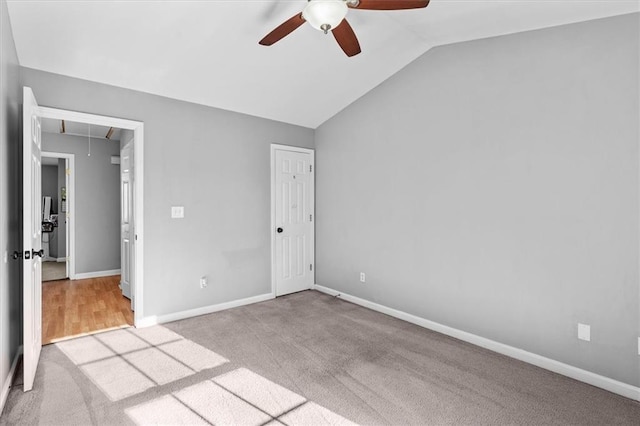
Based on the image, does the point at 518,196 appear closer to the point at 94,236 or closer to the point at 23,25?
the point at 23,25

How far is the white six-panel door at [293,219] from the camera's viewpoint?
15.1 feet

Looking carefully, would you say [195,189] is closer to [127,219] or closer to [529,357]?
[127,219]

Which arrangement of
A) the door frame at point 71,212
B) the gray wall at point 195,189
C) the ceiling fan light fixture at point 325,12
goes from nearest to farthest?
the ceiling fan light fixture at point 325,12, the gray wall at point 195,189, the door frame at point 71,212

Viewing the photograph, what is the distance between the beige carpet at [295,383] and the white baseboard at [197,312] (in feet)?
0.43

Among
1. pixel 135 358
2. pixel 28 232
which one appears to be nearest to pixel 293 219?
pixel 135 358

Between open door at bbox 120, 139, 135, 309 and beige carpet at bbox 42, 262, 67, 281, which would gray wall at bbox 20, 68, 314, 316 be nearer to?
open door at bbox 120, 139, 135, 309

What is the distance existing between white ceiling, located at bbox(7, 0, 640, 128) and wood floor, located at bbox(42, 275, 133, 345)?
2.53 meters

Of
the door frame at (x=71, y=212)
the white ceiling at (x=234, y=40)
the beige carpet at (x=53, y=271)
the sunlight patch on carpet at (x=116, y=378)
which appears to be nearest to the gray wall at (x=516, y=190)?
the white ceiling at (x=234, y=40)

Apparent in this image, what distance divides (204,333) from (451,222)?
272cm

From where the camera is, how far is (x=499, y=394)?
2.33 m

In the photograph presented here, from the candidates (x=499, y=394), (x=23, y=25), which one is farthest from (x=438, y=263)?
(x=23, y=25)

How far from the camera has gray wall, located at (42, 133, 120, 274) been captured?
5.76 m

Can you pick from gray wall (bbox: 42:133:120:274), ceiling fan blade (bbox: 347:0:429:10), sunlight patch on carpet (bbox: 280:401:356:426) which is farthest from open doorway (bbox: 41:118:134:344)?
ceiling fan blade (bbox: 347:0:429:10)

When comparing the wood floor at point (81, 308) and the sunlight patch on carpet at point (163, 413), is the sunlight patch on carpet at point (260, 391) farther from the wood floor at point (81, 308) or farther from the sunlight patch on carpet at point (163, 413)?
the wood floor at point (81, 308)
